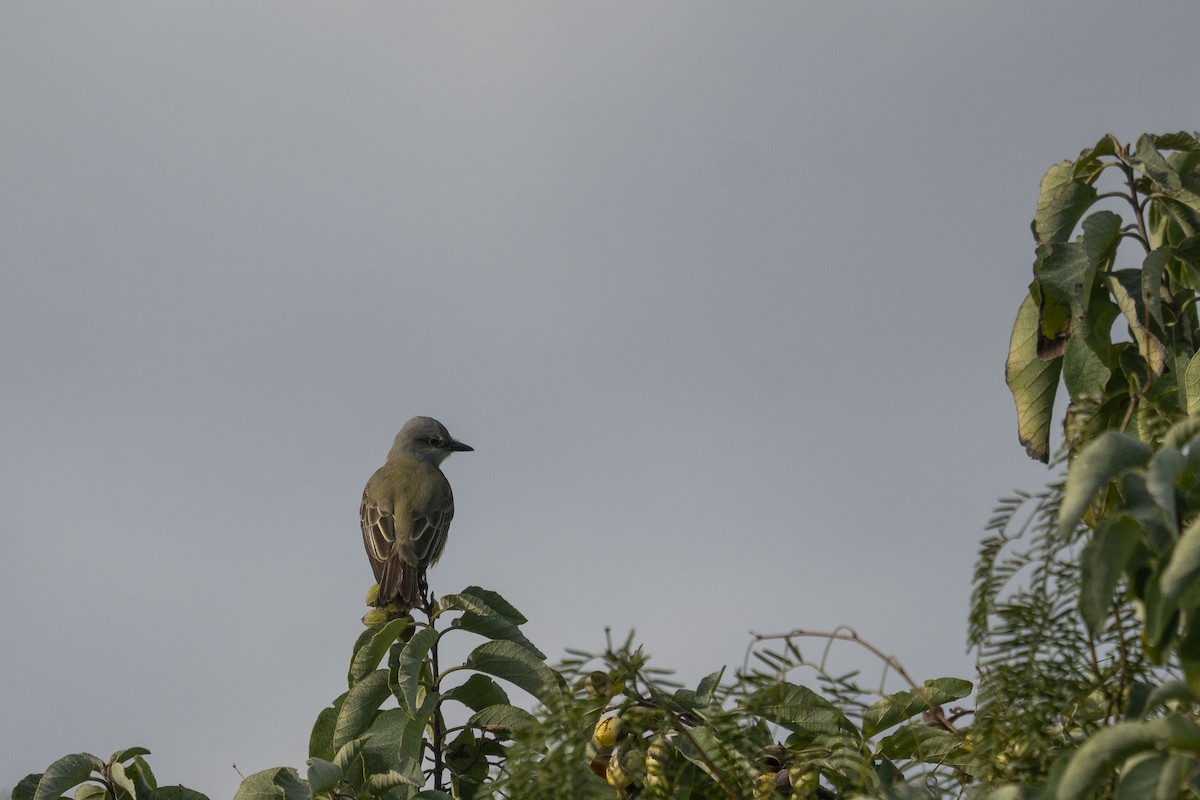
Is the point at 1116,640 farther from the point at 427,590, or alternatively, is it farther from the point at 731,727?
the point at 427,590

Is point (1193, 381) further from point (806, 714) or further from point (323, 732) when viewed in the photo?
point (323, 732)

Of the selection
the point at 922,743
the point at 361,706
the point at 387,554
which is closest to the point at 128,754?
the point at 361,706

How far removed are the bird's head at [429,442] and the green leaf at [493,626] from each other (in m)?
7.45

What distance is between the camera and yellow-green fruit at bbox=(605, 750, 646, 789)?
10.2 ft

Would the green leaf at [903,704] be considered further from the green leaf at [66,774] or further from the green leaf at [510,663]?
the green leaf at [66,774]

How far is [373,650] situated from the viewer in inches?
212

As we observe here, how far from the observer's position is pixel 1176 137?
4.75 m

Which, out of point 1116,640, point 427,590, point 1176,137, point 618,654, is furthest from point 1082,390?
point 427,590

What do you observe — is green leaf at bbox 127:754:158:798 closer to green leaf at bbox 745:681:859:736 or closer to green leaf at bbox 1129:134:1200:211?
green leaf at bbox 745:681:859:736

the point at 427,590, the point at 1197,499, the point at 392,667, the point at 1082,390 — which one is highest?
the point at 427,590

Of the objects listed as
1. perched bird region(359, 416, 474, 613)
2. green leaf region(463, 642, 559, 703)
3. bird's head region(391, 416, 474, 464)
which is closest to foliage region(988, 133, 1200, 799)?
Result: green leaf region(463, 642, 559, 703)

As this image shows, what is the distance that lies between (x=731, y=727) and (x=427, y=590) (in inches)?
290

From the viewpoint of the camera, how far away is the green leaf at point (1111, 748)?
1.77 m

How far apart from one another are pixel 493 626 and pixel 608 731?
2201mm
